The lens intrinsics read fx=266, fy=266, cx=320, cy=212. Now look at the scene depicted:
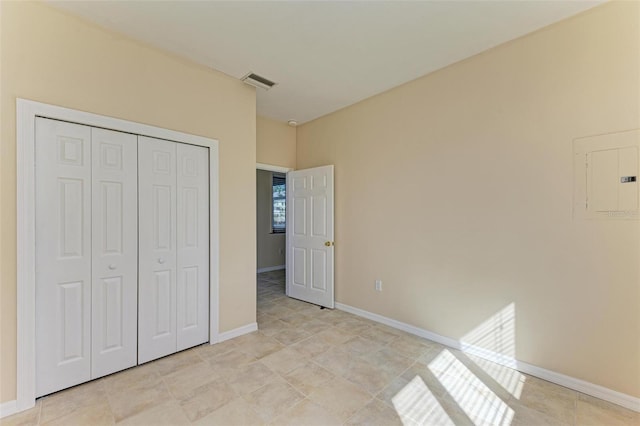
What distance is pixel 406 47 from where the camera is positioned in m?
2.50

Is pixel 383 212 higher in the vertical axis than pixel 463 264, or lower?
higher

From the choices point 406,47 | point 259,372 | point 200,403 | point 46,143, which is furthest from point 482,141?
point 46,143

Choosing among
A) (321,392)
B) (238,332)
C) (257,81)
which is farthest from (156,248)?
(257,81)

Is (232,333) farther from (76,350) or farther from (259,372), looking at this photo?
(76,350)

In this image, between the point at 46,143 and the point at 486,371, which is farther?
the point at 486,371

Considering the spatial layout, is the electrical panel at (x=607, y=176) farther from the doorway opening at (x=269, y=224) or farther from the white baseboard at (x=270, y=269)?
the white baseboard at (x=270, y=269)

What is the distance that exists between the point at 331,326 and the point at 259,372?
1.19 meters

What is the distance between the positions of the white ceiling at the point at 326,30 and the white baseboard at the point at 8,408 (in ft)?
9.48

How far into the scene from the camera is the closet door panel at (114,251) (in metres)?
2.21

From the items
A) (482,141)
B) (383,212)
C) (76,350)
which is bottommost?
(76,350)

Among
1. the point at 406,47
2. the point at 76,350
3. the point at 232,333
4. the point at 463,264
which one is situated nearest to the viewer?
the point at 76,350

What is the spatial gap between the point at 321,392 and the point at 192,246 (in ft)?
6.04

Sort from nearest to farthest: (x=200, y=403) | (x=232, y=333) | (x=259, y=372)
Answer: (x=200, y=403) < (x=259, y=372) < (x=232, y=333)

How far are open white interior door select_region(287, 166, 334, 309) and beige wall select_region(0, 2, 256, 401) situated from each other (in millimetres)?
1197
